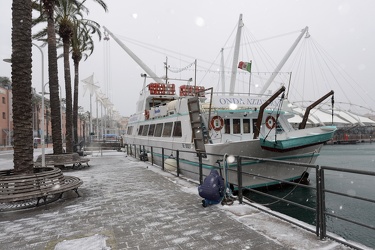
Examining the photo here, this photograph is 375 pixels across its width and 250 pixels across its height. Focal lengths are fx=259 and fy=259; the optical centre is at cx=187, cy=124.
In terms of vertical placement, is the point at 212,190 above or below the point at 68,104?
below

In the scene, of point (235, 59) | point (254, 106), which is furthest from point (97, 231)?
point (235, 59)

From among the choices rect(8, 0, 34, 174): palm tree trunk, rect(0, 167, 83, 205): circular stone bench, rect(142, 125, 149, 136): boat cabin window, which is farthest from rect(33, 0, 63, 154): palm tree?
rect(0, 167, 83, 205): circular stone bench

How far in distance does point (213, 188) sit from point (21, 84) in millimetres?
5994

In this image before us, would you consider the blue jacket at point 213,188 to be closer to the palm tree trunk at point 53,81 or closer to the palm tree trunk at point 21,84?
the palm tree trunk at point 21,84

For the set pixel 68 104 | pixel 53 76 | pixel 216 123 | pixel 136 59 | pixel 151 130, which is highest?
pixel 136 59

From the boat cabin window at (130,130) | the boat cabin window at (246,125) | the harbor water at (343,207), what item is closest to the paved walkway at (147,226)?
the harbor water at (343,207)

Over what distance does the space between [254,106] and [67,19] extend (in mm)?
13852

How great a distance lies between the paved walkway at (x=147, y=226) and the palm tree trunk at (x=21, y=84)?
1682mm

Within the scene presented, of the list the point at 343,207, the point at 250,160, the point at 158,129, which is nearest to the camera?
the point at 250,160

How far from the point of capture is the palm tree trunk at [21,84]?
722cm

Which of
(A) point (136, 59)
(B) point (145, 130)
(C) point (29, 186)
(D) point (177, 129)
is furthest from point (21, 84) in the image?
(A) point (136, 59)

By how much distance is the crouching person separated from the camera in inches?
237

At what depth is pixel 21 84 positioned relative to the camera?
7250 mm

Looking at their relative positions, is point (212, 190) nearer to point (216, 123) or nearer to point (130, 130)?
point (216, 123)
